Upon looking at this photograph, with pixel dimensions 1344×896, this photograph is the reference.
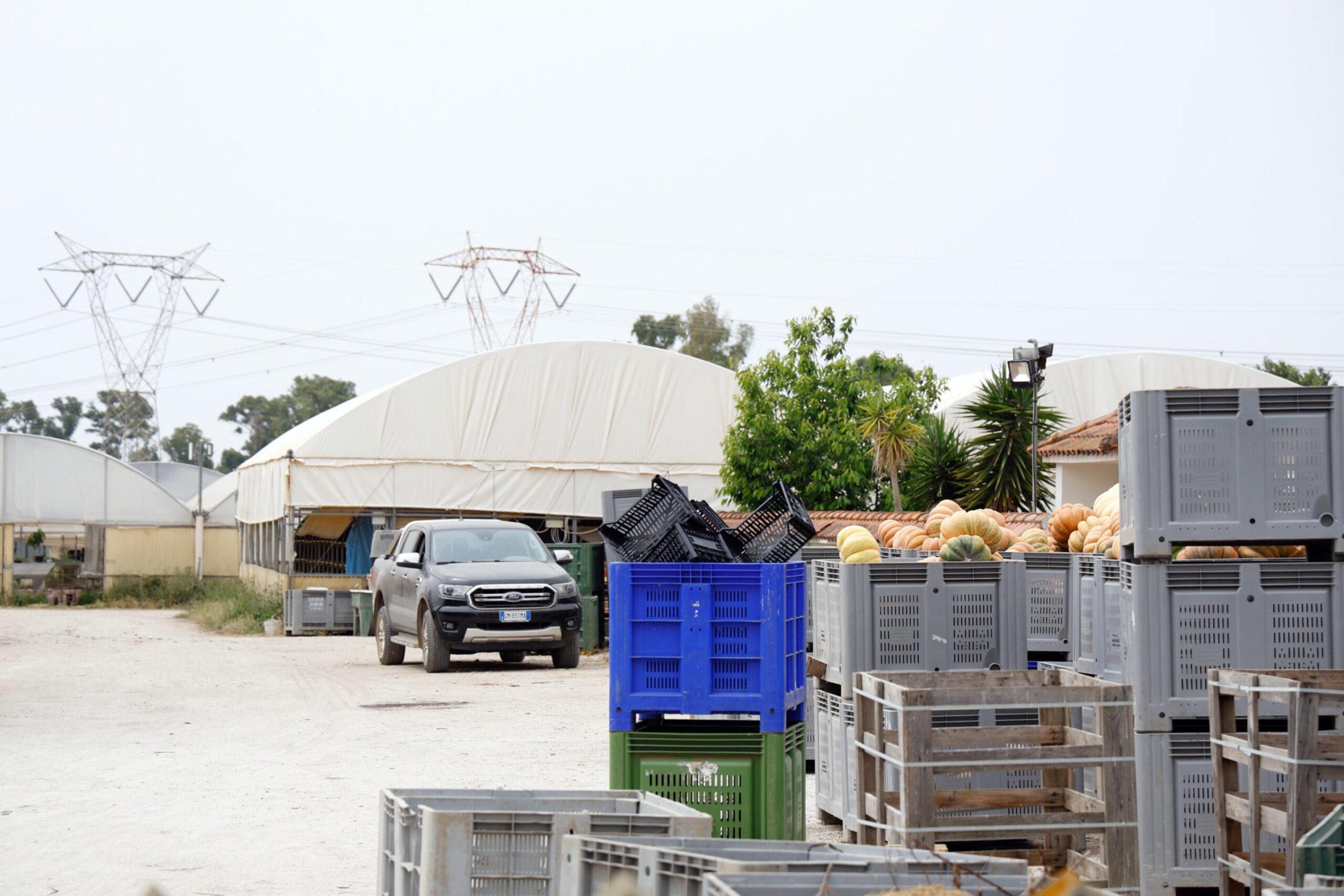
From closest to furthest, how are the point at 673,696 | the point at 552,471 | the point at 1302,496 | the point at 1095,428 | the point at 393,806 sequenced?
the point at 393,806 → the point at 1302,496 → the point at 673,696 → the point at 1095,428 → the point at 552,471

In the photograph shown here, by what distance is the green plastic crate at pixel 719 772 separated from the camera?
21.7 feet

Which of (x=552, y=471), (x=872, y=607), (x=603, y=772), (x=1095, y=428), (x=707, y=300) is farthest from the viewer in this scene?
(x=707, y=300)

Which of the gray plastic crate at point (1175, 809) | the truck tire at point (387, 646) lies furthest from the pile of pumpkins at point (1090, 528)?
the truck tire at point (387, 646)

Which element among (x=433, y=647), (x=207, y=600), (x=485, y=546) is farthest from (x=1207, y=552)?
(x=207, y=600)

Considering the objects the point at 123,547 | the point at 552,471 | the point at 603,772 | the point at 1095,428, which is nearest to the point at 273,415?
the point at 123,547

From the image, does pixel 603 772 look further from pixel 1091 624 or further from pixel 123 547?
pixel 123 547

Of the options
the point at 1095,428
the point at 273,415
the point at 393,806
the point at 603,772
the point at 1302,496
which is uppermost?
the point at 273,415

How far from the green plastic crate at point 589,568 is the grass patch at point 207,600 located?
34.1ft

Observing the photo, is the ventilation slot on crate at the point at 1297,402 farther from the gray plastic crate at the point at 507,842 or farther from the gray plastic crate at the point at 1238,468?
the gray plastic crate at the point at 507,842

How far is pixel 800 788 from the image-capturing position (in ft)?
→ 23.4

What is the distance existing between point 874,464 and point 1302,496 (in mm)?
23373

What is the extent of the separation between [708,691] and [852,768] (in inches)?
51.0

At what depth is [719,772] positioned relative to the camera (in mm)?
6664

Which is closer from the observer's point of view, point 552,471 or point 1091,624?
point 1091,624
